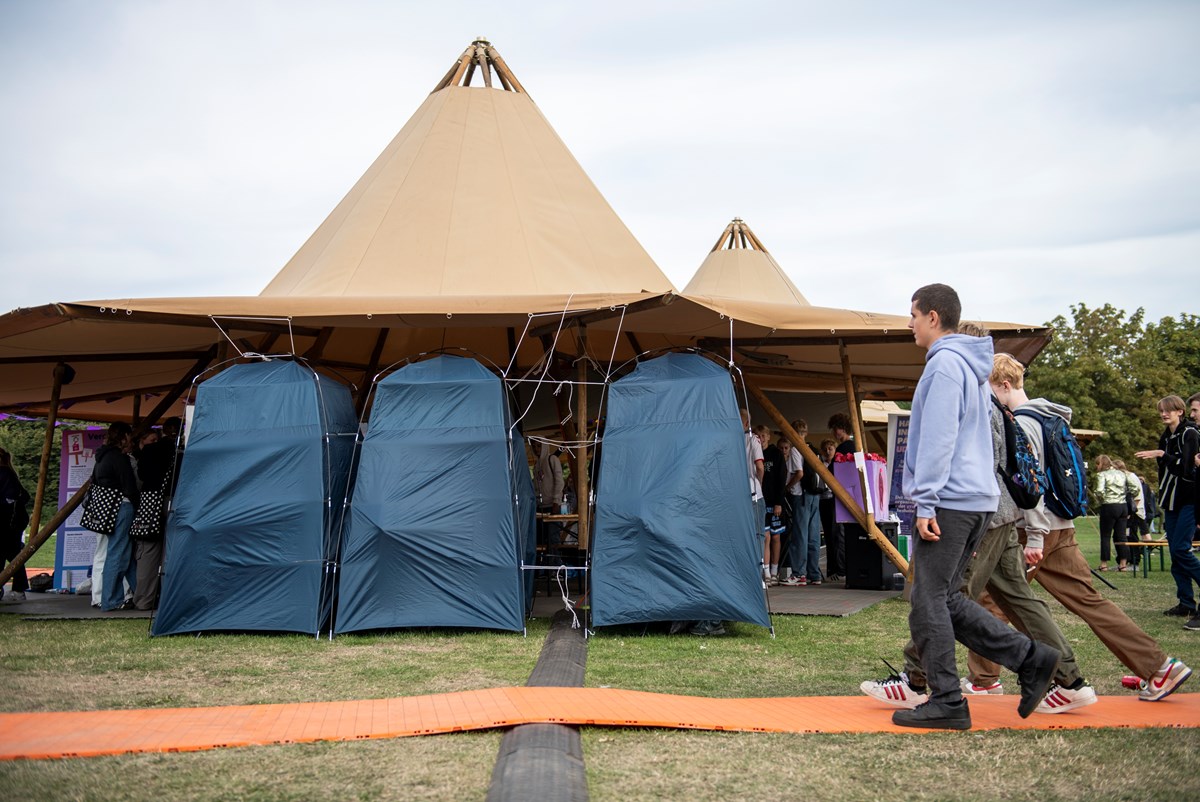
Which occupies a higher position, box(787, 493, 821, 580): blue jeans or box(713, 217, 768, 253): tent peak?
box(713, 217, 768, 253): tent peak

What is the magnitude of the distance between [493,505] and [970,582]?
424cm

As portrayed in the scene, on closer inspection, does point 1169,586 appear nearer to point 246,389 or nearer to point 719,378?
point 719,378

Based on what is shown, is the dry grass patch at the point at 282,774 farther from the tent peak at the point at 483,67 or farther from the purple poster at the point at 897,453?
the tent peak at the point at 483,67

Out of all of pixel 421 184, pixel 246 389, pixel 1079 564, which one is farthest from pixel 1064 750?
pixel 421 184

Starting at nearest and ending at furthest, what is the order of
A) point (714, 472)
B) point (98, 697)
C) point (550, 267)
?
point (98, 697) → point (714, 472) → point (550, 267)

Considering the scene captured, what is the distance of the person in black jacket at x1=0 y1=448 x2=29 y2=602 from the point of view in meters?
11.4

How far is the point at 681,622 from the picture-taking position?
841cm

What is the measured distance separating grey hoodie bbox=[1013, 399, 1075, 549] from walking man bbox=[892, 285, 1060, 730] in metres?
0.62

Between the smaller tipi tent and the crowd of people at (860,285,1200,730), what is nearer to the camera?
the crowd of people at (860,285,1200,730)

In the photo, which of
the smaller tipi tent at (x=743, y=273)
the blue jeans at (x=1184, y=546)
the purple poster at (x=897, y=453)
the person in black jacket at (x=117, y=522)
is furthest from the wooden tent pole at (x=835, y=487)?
the smaller tipi tent at (x=743, y=273)

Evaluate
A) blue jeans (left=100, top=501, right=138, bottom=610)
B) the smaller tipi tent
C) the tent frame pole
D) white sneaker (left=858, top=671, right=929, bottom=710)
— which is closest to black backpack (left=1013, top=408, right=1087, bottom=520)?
white sneaker (left=858, top=671, right=929, bottom=710)

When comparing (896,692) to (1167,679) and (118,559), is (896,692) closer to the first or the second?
(1167,679)

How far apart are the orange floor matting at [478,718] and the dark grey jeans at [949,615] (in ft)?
0.96

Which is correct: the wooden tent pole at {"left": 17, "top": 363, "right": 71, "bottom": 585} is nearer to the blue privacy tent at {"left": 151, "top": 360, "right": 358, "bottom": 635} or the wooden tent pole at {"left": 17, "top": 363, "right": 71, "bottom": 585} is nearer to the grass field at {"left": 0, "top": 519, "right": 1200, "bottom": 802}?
A: the blue privacy tent at {"left": 151, "top": 360, "right": 358, "bottom": 635}
